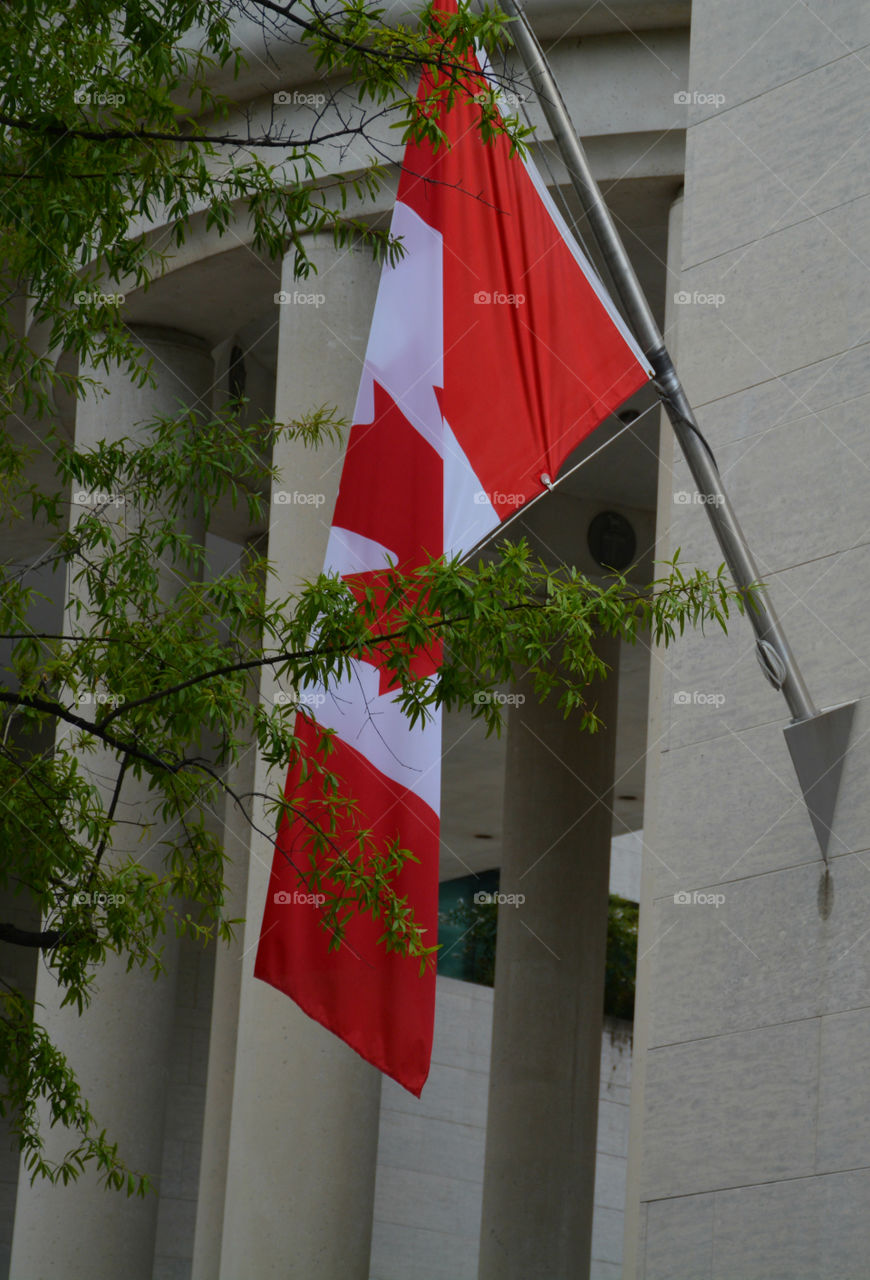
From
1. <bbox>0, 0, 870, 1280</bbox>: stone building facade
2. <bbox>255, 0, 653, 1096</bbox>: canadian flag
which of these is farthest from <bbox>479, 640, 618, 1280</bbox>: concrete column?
<bbox>255, 0, 653, 1096</bbox>: canadian flag

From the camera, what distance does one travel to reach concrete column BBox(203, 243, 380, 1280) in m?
12.5

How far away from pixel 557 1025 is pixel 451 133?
14.1 m

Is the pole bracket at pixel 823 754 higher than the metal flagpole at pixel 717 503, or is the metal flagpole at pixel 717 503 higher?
the metal flagpole at pixel 717 503

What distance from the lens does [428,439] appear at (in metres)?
8.77

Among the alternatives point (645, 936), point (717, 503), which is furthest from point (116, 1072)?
point (717, 503)

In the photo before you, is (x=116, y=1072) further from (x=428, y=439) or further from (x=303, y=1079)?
(x=428, y=439)

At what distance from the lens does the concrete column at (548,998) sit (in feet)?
67.6

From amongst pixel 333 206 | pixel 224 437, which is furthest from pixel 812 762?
pixel 333 206

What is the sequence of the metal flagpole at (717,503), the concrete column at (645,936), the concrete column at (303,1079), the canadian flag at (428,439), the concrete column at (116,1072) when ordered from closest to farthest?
1. the canadian flag at (428,439)
2. the metal flagpole at (717,503)
3. the concrete column at (645,936)
4. the concrete column at (303,1079)
5. the concrete column at (116,1072)

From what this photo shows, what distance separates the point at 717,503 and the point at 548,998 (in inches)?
533

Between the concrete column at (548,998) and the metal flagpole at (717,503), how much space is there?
12430 mm

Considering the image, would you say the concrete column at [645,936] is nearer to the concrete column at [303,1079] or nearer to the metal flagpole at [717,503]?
the metal flagpole at [717,503]

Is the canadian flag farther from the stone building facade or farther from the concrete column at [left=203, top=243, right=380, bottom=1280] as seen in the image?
the concrete column at [left=203, top=243, right=380, bottom=1280]

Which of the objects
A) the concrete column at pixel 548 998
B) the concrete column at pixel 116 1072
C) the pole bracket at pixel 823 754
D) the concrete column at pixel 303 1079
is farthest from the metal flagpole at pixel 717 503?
the concrete column at pixel 548 998
